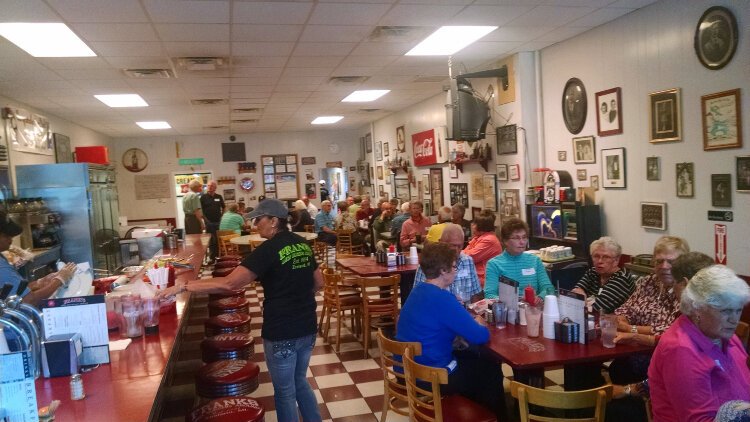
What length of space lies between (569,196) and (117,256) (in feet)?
24.0

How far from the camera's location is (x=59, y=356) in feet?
8.12

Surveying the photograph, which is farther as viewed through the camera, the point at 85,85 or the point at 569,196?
the point at 85,85

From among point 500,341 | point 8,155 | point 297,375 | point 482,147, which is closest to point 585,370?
point 500,341

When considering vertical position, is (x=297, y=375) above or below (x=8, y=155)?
below

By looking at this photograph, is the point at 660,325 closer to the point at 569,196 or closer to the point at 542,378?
the point at 542,378

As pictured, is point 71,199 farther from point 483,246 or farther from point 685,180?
point 685,180

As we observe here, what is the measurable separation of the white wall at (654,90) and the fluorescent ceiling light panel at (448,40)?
1189 mm

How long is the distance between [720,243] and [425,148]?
631cm

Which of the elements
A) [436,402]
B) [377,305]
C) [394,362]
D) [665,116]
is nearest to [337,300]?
[377,305]

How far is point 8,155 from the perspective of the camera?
7.40m

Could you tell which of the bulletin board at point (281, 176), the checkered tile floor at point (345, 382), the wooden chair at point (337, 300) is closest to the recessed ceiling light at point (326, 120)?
the bulletin board at point (281, 176)

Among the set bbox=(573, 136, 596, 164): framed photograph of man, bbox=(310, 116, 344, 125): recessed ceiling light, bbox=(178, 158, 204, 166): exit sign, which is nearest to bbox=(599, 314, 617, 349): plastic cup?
bbox=(573, 136, 596, 164): framed photograph of man

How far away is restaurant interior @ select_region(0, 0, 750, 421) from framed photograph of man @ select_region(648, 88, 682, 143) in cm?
2

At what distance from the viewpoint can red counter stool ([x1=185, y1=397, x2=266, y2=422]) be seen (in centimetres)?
255
